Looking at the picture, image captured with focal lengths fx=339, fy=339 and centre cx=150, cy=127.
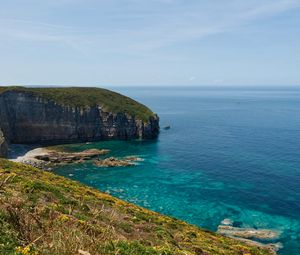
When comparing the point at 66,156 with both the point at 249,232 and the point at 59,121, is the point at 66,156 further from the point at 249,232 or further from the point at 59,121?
the point at 249,232

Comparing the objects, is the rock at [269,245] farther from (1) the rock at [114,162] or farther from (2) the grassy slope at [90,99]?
(2) the grassy slope at [90,99]

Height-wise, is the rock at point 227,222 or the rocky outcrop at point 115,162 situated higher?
the rocky outcrop at point 115,162

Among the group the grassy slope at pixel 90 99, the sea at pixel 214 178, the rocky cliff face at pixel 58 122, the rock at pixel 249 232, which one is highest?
the grassy slope at pixel 90 99

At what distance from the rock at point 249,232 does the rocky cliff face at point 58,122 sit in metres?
81.3

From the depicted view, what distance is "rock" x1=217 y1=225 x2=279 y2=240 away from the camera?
5169 cm

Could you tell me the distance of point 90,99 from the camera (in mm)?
141125

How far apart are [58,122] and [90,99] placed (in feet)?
65.4

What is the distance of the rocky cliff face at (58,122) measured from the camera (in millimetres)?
121188

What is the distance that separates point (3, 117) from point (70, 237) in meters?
117

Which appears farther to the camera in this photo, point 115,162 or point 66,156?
point 66,156

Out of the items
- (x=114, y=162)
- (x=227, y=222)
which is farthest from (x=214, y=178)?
(x=114, y=162)

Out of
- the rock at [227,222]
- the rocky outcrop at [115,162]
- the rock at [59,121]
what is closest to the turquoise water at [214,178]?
the rock at [227,222]

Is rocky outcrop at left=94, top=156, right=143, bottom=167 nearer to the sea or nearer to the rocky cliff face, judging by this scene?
the sea

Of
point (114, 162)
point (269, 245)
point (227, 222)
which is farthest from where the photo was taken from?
point (114, 162)
